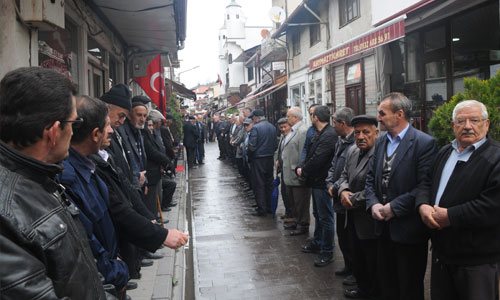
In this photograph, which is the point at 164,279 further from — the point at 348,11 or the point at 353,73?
the point at 348,11

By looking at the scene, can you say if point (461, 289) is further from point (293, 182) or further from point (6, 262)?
point (293, 182)

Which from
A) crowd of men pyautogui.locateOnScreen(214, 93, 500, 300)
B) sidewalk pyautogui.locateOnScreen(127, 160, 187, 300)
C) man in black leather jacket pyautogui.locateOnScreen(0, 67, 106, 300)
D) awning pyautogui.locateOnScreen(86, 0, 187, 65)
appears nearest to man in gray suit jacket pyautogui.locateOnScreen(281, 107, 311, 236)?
crowd of men pyautogui.locateOnScreen(214, 93, 500, 300)

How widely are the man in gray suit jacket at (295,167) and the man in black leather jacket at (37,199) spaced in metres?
5.49

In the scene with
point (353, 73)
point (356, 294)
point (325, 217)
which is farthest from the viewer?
point (353, 73)

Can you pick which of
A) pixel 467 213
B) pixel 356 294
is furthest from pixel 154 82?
pixel 467 213

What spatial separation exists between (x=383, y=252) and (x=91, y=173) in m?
2.75

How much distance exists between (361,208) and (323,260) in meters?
1.47

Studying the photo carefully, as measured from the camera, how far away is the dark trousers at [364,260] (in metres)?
4.34

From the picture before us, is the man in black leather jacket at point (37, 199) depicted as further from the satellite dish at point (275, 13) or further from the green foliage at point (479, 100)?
the satellite dish at point (275, 13)

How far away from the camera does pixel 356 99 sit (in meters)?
13.3

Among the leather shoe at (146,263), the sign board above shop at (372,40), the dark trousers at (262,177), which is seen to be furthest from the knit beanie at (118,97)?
the sign board above shop at (372,40)

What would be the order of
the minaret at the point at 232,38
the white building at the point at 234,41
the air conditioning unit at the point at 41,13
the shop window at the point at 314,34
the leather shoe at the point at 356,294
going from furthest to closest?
the minaret at the point at 232,38
the white building at the point at 234,41
the shop window at the point at 314,34
the leather shoe at the point at 356,294
the air conditioning unit at the point at 41,13

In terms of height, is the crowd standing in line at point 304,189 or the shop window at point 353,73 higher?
the shop window at point 353,73

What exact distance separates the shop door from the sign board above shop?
296 cm
